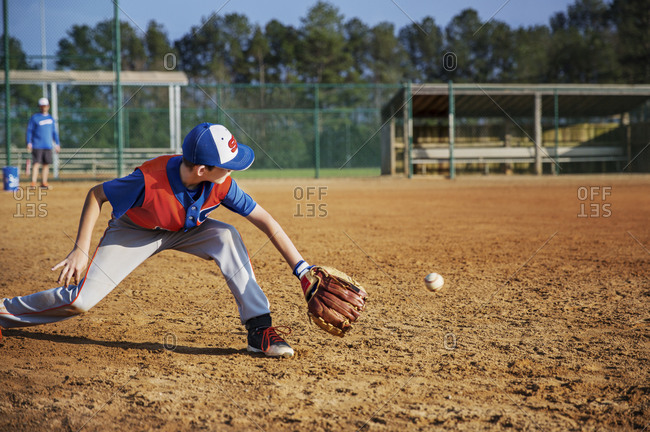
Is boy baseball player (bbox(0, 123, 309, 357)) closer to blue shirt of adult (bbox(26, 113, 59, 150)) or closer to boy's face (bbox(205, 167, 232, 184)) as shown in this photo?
boy's face (bbox(205, 167, 232, 184))

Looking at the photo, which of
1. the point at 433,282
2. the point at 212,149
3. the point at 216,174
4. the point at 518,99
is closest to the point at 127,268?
the point at 216,174

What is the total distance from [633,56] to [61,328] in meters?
40.4

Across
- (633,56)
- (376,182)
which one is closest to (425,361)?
(376,182)

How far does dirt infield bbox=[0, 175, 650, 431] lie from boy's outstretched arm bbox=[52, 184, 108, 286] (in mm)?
501

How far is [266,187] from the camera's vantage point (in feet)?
50.6

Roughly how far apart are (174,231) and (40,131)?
10.8 meters

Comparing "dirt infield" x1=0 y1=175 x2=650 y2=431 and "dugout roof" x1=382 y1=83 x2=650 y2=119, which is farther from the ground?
"dugout roof" x1=382 y1=83 x2=650 y2=119

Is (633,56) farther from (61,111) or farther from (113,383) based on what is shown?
(113,383)

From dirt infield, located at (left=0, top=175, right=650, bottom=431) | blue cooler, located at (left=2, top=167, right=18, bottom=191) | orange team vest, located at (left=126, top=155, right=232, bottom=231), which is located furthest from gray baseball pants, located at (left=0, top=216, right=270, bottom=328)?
blue cooler, located at (left=2, top=167, right=18, bottom=191)

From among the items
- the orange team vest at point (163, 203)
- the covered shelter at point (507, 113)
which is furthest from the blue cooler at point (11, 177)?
the covered shelter at point (507, 113)

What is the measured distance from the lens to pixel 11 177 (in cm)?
1243

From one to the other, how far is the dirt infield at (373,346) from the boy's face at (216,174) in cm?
97

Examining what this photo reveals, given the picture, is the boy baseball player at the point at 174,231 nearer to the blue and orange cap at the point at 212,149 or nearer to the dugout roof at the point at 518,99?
the blue and orange cap at the point at 212,149

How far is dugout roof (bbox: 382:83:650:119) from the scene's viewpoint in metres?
19.9
